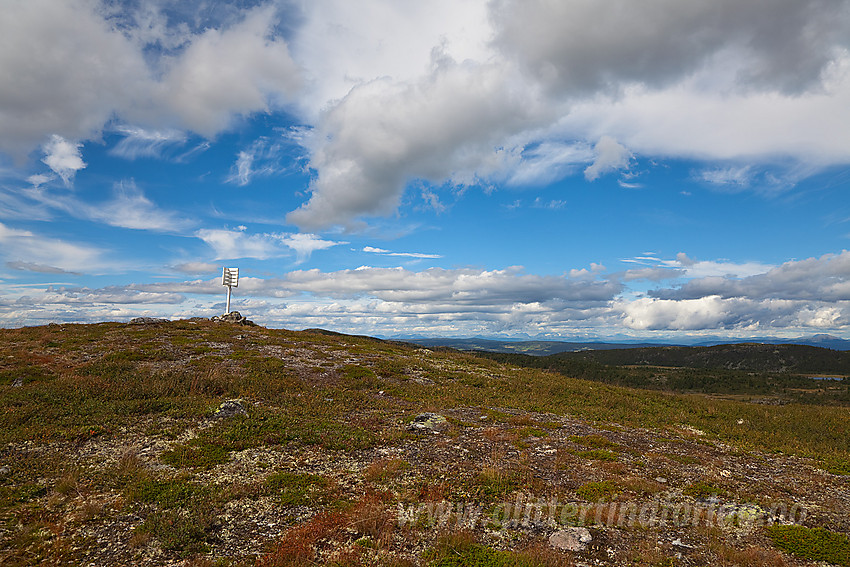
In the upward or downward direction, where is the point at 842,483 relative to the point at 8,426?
downward

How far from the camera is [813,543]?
418 inches

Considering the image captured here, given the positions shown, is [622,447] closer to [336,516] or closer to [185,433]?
[336,516]

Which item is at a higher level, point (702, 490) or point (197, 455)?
point (197, 455)

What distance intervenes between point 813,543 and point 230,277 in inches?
3177

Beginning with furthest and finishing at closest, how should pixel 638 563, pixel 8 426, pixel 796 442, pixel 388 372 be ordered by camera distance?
pixel 388 372, pixel 796 442, pixel 8 426, pixel 638 563

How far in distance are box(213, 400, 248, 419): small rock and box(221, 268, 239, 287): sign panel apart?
58005 millimetres

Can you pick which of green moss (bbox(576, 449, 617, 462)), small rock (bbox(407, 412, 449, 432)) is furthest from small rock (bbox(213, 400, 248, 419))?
green moss (bbox(576, 449, 617, 462))

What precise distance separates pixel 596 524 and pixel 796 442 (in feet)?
62.8

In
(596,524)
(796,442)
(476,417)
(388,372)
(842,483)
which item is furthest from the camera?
(388,372)

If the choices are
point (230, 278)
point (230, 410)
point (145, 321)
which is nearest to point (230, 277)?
point (230, 278)

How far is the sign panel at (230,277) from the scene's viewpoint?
74500mm

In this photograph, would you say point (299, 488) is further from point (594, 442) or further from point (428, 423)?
point (594, 442)

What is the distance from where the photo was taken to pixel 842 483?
51.0ft

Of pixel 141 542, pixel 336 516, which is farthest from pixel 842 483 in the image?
pixel 141 542
